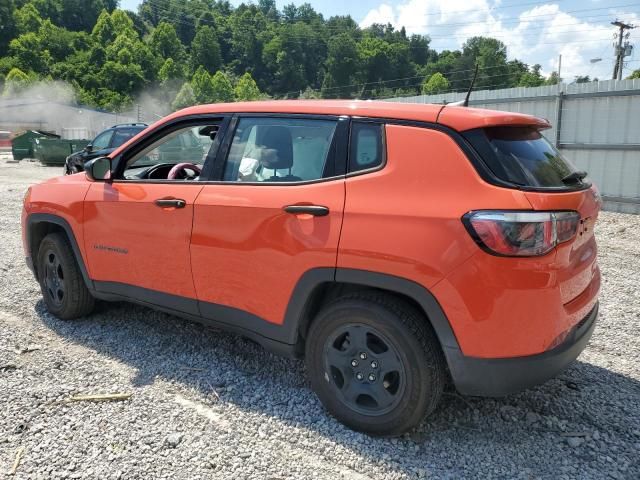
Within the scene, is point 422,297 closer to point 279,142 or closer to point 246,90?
point 279,142

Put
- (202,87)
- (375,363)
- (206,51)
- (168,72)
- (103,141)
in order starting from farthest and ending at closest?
(206,51)
(168,72)
(202,87)
(103,141)
(375,363)

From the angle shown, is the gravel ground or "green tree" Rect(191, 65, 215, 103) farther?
"green tree" Rect(191, 65, 215, 103)

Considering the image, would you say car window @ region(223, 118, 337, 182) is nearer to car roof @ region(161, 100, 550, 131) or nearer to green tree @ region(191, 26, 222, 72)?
car roof @ region(161, 100, 550, 131)

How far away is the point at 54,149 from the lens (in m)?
23.3

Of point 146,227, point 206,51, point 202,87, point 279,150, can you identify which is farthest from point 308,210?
point 206,51

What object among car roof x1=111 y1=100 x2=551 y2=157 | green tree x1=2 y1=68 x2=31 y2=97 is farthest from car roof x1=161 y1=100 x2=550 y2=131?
green tree x1=2 y1=68 x2=31 y2=97

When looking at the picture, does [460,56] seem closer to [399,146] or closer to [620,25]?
[620,25]

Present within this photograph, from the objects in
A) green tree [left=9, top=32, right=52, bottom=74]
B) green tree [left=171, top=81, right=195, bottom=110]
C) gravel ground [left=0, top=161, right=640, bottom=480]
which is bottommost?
gravel ground [left=0, top=161, right=640, bottom=480]

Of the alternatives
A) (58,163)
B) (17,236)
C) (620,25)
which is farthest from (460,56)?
(17,236)

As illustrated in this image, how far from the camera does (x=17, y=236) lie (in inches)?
313

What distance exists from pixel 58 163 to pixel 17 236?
17.5 meters

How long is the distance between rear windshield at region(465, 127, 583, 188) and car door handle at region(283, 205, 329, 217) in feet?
2.68

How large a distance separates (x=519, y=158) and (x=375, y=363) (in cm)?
127

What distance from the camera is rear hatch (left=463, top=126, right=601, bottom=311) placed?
2531 mm
